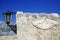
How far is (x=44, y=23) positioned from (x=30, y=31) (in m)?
0.62

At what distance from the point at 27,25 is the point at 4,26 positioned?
3.49 feet

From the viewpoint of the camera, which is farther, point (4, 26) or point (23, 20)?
point (4, 26)

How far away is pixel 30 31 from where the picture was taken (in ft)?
17.1

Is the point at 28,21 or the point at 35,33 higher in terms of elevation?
the point at 28,21

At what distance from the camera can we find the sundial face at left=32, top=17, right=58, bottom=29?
5250 mm

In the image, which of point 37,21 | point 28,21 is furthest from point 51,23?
point 28,21

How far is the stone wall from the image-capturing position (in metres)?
5.16

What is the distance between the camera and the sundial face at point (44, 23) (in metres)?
5.25

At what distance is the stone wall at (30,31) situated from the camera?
5.16m

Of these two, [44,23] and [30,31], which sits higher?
[44,23]

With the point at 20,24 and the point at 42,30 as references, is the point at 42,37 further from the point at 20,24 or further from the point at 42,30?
the point at 20,24

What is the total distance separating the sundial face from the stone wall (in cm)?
11

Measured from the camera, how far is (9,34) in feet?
17.3

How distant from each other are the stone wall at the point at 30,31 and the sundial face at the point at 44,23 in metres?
0.11
